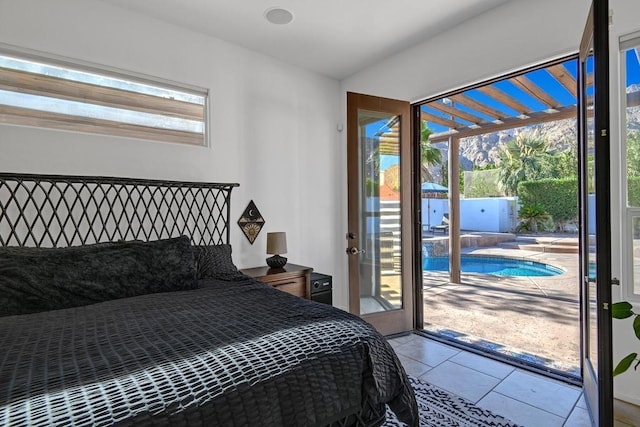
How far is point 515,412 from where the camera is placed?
6.91 ft

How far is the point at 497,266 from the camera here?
7410mm

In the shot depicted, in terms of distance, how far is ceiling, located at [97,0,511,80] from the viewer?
263cm

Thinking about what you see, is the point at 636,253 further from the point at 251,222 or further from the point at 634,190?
the point at 251,222

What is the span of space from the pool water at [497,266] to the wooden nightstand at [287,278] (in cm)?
472

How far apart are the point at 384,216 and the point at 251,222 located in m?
1.38

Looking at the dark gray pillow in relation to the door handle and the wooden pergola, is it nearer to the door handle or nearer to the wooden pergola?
the door handle

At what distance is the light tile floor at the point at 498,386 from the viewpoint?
2074 mm

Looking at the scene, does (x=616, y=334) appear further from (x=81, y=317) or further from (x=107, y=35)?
(x=107, y=35)

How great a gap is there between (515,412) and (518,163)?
342 inches

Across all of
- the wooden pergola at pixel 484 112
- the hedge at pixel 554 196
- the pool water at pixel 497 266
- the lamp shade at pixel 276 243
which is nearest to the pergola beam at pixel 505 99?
the wooden pergola at pixel 484 112

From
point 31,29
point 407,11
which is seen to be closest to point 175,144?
point 31,29

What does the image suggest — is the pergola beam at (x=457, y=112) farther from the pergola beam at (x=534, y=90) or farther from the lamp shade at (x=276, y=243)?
the lamp shade at (x=276, y=243)

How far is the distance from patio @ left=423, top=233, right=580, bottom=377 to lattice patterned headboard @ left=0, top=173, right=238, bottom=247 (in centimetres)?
262

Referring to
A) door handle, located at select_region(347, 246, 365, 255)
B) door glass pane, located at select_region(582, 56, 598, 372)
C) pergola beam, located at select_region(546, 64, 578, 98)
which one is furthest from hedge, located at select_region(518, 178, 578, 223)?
door handle, located at select_region(347, 246, 365, 255)
